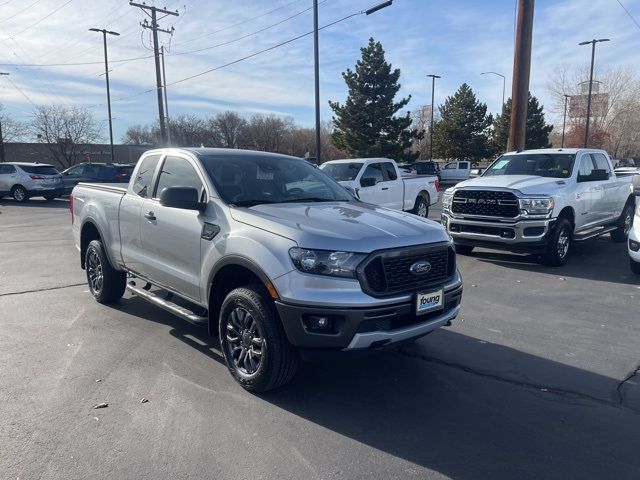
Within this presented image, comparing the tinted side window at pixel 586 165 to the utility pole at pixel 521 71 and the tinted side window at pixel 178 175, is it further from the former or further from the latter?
the tinted side window at pixel 178 175

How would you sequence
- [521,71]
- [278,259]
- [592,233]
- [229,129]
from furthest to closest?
[229,129] < [521,71] < [592,233] < [278,259]

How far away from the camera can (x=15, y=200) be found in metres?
24.8

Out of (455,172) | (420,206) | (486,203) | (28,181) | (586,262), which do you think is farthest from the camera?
(455,172)

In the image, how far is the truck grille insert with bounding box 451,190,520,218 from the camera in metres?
8.55

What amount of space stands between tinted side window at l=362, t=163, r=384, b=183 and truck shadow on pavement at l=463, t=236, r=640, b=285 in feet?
13.1

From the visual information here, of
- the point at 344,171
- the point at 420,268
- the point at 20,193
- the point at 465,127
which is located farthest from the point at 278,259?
the point at 465,127

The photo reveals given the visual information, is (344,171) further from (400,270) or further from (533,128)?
(533,128)

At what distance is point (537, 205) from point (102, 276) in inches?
265

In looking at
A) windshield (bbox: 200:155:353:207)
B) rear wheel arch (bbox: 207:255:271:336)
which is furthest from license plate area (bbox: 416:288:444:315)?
windshield (bbox: 200:155:353:207)

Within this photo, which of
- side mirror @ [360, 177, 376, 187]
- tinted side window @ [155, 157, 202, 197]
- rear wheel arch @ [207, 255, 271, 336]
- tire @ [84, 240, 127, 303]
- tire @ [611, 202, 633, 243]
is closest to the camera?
rear wheel arch @ [207, 255, 271, 336]

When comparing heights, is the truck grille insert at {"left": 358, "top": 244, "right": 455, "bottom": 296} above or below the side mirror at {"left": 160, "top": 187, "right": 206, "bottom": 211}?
below

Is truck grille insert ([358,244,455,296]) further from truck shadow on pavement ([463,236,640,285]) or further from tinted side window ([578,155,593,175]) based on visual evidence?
tinted side window ([578,155,593,175])

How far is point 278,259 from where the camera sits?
12.0 ft

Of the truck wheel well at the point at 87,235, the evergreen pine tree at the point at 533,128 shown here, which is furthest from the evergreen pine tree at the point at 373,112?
the truck wheel well at the point at 87,235
